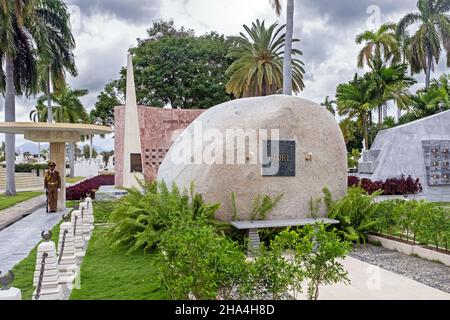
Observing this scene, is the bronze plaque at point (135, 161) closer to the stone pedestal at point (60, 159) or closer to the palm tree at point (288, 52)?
the stone pedestal at point (60, 159)

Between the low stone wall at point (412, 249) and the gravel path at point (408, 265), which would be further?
the low stone wall at point (412, 249)

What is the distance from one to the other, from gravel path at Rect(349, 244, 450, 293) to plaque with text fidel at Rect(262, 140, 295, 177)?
2.26m

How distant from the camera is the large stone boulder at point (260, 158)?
864cm

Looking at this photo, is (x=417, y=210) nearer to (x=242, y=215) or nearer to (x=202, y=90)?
(x=242, y=215)

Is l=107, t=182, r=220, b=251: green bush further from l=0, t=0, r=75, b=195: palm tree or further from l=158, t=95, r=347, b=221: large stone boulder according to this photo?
l=0, t=0, r=75, b=195: palm tree

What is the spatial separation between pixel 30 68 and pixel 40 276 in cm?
1969

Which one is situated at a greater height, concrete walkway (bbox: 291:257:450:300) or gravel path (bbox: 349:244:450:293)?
concrete walkway (bbox: 291:257:450:300)

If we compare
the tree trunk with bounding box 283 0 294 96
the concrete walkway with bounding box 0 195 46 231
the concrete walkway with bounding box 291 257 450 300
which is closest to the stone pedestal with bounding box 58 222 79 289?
the concrete walkway with bounding box 291 257 450 300

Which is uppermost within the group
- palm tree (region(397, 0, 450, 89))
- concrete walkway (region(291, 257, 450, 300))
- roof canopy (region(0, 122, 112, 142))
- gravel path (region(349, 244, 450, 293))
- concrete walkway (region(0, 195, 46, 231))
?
palm tree (region(397, 0, 450, 89))

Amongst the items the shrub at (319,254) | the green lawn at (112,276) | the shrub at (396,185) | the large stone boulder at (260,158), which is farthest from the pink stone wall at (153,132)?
the shrub at (319,254)

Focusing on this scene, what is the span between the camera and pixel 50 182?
1406cm

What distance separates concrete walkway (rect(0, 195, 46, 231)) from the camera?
12.2m

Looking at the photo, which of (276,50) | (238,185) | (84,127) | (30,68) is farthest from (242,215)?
(276,50)

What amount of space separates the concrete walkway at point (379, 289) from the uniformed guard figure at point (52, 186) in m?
10.8
